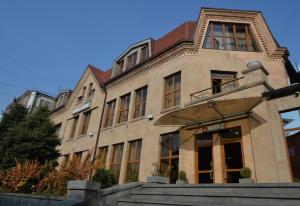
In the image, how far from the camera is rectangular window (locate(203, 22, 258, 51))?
16.0 meters

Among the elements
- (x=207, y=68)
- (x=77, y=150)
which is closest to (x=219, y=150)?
(x=207, y=68)

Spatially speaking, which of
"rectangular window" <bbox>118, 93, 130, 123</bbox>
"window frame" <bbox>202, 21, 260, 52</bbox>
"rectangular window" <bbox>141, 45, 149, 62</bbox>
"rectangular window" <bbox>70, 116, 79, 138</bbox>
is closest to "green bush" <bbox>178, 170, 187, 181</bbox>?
"rectangular window" <bbox>118, 93, 130, 123</bbox>

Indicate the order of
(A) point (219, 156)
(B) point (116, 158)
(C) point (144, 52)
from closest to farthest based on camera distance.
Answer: (A) point (219, 156) < (B) point (116, 158) < (C) point (144, 52)

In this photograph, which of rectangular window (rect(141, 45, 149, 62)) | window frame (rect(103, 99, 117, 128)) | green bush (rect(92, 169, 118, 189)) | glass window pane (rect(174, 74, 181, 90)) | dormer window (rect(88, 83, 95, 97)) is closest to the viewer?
green bush (rect(92, 169, 118, 189))

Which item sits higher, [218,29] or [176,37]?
[176,37]

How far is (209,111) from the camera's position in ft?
38.6

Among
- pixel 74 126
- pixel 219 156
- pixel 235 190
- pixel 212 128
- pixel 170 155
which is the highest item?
pixel 74 126

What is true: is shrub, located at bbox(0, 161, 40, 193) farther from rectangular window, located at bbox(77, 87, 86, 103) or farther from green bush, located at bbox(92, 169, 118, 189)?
rectangular window, located at bbox(77, 87, 86, 103)

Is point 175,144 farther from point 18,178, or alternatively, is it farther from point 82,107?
point 82,107

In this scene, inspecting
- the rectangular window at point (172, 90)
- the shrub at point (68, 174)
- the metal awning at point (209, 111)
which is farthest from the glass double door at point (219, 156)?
the shrub at point (68, 174)

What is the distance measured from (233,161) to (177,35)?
432 inches

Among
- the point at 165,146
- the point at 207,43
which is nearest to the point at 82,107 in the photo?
the point at 165,146

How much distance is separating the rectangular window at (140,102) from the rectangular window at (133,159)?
2222mm

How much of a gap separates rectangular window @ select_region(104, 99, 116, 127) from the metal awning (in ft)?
27.4
